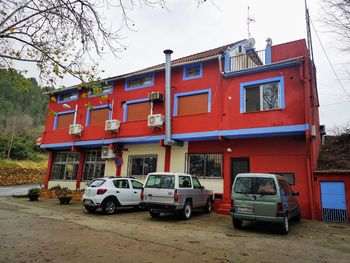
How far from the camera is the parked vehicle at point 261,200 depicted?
26.9 feet

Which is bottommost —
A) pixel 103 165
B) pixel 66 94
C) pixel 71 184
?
pixel 71 184

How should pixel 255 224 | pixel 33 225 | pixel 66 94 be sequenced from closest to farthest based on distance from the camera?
pixel 33 225 < pixel 255 224 < pixel 66 94

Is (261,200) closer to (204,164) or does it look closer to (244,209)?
(244,209)

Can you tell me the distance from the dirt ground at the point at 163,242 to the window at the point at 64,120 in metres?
12.0

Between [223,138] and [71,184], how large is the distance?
41.5ft

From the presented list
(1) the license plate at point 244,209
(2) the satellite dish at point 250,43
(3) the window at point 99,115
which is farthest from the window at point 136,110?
(1) the license plate at point 244,209

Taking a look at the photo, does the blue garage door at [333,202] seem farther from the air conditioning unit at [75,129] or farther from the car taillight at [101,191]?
the air conditioning unit at [75,129]

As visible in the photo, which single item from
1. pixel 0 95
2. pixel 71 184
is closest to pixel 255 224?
pixel 71 184

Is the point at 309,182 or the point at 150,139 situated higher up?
the point at 150,139

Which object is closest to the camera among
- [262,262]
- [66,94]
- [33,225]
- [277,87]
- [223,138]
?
[262,262]

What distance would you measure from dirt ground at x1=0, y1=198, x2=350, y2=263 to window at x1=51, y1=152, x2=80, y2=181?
1103 cm

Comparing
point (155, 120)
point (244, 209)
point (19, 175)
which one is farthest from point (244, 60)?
point (19, 175)

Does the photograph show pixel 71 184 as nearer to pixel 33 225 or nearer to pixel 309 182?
pixel 33 225

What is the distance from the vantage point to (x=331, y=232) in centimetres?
916
